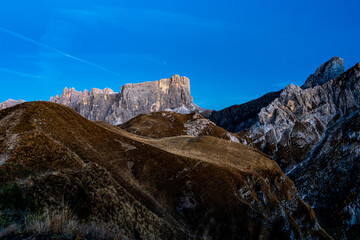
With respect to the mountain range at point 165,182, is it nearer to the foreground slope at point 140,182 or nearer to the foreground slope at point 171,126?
the foreground slope at point 140,182

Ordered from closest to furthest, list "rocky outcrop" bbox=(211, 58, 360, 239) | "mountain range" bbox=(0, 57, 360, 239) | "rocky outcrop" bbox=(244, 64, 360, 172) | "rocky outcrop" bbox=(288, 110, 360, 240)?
"mountain range" bbox=(0, 57, 360, 239) < "rocky outcrop" bbox=(288, 110, 360, 240) < "rocky outcrop" bbox=(211, 58, 360, 239) < "rocky outcrop" bbox=(244, 64, 360, 172)

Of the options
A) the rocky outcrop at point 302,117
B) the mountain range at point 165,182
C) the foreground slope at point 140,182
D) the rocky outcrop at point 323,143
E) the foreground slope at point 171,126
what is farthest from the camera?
the rocky outcrop at point 302,117

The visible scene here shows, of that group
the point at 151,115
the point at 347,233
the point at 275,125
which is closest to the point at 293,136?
the point at 275,125

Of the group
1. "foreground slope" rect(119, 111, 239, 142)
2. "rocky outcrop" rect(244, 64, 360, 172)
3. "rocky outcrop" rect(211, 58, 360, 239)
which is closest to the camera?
"rocky outcrop" rect(211, 58, 360, 239)

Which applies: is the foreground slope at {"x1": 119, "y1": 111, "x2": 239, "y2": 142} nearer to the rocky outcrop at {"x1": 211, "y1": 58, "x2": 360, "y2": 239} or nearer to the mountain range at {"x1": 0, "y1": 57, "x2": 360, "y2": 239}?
the rocky outcrop at {"x1": 211, "y1": 58, "x2": 360, "y2": 239}

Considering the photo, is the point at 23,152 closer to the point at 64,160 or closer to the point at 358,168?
the point at 64,160

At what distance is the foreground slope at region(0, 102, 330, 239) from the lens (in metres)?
15.3

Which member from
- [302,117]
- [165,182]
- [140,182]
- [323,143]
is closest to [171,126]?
[323,143]

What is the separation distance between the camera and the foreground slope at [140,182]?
50.2ft

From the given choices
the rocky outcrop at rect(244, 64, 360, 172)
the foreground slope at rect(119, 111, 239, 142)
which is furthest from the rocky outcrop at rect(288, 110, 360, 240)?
the foreground slope at rect(119, 111, 239, 142)

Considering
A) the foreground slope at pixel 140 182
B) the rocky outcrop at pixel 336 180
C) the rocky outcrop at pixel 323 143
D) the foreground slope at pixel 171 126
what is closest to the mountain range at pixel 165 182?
the foreground slope at pixel 140 182

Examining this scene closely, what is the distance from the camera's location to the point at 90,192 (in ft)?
50.1

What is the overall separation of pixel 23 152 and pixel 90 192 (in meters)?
11.8

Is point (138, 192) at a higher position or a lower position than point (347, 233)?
higher
